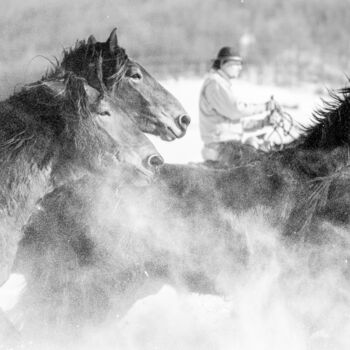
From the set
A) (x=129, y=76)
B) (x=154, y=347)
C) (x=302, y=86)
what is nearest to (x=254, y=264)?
→ (x=154, y=347)

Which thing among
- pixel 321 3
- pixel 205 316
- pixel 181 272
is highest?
pixel 181 272

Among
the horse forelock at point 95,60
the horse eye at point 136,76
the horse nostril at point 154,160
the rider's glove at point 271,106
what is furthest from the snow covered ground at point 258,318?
the rider's glove at point 271,106

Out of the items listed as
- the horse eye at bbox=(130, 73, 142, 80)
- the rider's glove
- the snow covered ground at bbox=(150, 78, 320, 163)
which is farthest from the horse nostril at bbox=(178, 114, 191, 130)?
the snow covered ground at bbox=(150, 78, 320, 163)

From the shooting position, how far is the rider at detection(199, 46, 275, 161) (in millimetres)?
6887

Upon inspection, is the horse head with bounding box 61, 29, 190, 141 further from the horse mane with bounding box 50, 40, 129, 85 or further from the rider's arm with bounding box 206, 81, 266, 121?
the rider's arm with bounding box 206, 81, 266, 121

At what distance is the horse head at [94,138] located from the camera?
153 inches

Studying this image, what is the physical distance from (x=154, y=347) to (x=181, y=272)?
0.94 meters

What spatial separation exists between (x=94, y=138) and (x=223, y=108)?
3.28 m

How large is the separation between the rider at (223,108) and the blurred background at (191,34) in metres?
1.22

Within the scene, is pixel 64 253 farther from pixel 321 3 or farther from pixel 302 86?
pixel 321 3

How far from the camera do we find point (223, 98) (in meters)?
6.94

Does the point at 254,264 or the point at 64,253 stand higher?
the point at 64,253

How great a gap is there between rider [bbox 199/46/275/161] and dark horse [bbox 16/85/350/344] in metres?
2.04

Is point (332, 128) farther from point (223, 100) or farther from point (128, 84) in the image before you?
point (223, 100)
